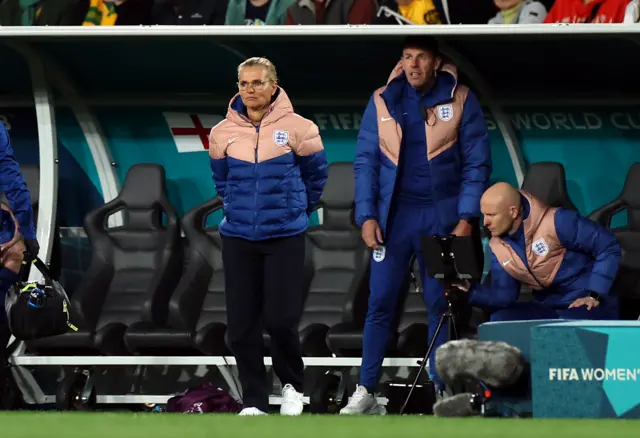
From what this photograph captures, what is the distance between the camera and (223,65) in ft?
30.2

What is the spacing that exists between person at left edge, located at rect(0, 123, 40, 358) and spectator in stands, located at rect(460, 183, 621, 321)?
2.41 m

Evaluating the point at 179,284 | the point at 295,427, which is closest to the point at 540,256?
the point at 179,284

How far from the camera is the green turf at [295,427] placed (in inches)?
155

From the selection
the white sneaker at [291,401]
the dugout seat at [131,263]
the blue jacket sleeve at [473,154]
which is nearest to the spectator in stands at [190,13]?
the dugout seat at [131,263]

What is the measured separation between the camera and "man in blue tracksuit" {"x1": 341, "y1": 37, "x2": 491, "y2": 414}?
23.9 ft

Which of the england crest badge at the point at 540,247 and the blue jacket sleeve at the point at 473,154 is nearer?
the blue jacket sleeve at the point at 473,154

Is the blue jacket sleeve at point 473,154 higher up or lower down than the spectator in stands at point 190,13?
lower down

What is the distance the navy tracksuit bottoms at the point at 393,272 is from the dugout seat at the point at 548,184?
1484mm

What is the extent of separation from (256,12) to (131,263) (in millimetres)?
1890

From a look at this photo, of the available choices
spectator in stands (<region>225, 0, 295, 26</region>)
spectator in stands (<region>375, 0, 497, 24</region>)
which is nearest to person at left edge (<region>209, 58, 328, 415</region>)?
spectator in stands (<region>375, 0, 497, 24</region>)

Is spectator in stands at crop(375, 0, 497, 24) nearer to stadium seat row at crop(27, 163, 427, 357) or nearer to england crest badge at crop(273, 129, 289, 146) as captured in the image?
stadium seat row at crop(27, 163, 427, 357)

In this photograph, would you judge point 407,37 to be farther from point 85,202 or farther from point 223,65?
point 85,202

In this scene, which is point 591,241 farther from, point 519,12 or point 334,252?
point 334,252

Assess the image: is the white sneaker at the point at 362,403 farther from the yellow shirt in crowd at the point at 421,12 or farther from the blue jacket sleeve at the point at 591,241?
the yellow shirt in crowd at the point at 421,12
